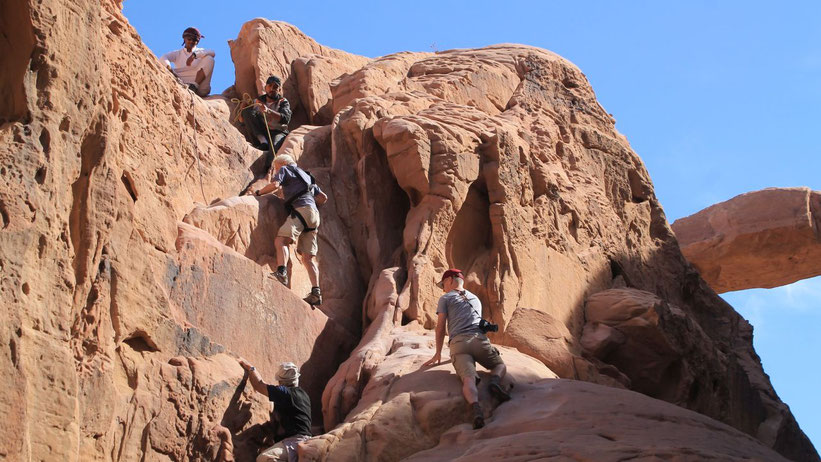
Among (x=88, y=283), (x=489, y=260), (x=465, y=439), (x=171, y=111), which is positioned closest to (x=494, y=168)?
(x=489, y=260)

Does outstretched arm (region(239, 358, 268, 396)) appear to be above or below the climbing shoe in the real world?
below

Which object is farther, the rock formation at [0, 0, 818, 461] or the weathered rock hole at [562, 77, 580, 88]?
the weathered rock hole at [562, 77, 580, 88]

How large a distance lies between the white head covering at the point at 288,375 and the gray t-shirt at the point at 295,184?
2.80 m

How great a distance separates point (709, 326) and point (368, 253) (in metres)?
6.14

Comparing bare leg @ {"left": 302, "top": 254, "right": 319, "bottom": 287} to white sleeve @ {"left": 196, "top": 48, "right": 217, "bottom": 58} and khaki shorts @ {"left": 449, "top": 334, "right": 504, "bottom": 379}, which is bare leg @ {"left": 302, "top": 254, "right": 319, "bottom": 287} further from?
white sleeve @ {"left": 196, "top": 48, "right": 217, "bottom": 58}

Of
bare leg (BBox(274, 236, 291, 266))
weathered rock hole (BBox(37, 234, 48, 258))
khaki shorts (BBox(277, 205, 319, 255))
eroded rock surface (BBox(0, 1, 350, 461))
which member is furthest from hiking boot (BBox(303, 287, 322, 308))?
weathered rock hole (BBox(37, 234, 48, 258))

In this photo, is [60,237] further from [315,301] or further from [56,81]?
[315,301]

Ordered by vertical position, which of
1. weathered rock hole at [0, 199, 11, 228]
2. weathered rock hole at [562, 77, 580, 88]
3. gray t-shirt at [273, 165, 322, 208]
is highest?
weathered rock hole at [562, 77, 580, 88]

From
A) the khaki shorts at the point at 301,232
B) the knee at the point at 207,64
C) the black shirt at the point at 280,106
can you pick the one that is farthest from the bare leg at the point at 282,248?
the knee at the point at 207,64

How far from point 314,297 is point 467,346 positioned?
2608 mm

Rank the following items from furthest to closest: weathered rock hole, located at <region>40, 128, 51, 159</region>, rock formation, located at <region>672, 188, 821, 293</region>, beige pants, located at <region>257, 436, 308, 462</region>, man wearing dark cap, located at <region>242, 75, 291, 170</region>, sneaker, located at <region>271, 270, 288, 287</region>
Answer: rock formation, located at <region>672, 188, 821, 293</region>
man wearing dark cap, located at <region>242, 75, 291, 170</region>
sneaker, located at <region>271, 270, 288, 287</region>
beige pants, located at <region>257, 436, 308, 462</region>
weathered rock hole, located at <region>40, 128, 51, 159</region>

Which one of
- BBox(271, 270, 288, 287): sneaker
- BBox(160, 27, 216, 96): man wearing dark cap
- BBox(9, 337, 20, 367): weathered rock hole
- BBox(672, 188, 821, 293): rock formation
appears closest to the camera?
Answer: BBox(9, 337, 20, 367): weathered rock hole

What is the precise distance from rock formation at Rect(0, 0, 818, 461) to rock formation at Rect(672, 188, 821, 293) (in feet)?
12.6

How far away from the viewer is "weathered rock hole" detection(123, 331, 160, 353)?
905cm
